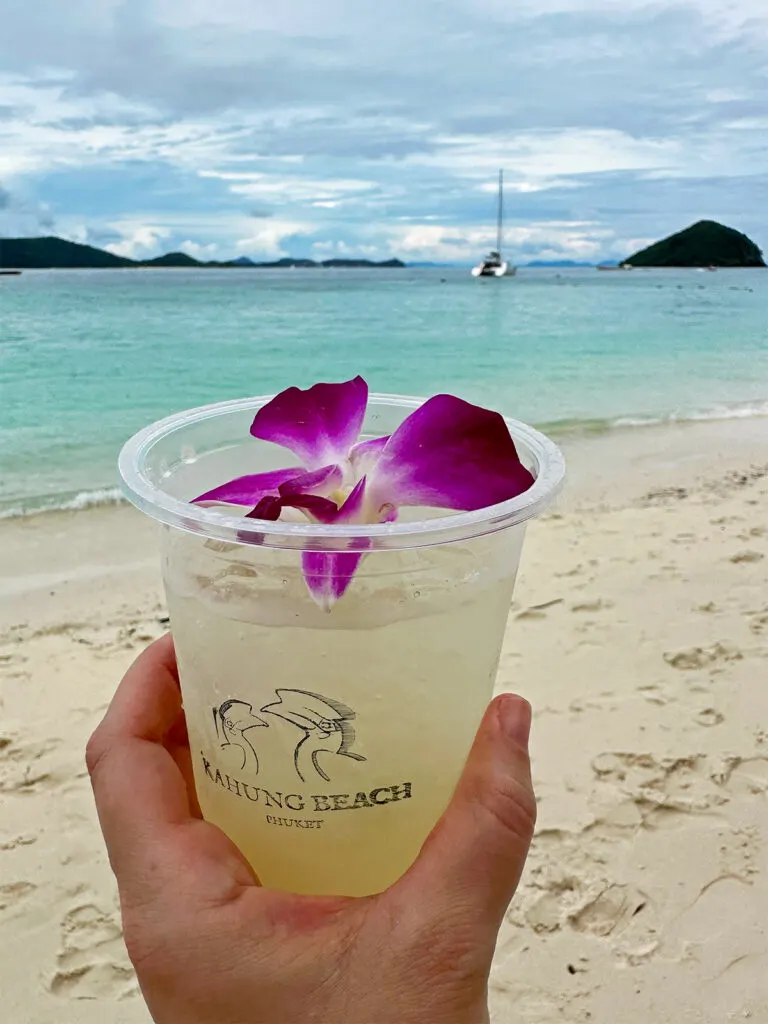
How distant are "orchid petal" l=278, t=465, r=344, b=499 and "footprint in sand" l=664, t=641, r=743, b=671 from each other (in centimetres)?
239

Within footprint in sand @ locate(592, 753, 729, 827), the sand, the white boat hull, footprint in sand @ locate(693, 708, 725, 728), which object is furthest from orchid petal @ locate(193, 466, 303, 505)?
the white boat hull

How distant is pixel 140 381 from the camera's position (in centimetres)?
1177

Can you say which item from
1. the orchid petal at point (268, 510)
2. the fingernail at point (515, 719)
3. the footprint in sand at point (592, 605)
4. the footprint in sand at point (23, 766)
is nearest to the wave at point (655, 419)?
the footprint in sand at point (592, 605)

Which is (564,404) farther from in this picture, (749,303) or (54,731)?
(749,303)

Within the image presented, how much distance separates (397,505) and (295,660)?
181 millimetres

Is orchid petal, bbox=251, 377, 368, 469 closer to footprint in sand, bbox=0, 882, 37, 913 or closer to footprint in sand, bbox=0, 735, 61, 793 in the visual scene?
footprint in sand, bbox=0, 882, 37, 913

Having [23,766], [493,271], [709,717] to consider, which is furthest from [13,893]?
[493,271]

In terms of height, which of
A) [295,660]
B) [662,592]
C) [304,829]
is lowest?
[662,592]

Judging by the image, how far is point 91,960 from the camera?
1.88 m

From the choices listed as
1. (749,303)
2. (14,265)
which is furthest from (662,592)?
(14,265)

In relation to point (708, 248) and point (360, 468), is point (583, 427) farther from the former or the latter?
point (708, 248)

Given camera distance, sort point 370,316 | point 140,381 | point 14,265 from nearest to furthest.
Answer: point 140,381 < point 370,316 < point 14,265

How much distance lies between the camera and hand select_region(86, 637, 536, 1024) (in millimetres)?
796

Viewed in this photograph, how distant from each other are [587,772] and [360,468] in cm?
182
